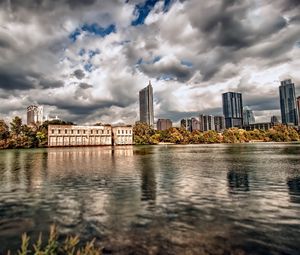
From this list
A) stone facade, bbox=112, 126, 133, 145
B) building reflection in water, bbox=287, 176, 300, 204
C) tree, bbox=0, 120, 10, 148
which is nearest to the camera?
building reflection in water, bbox=287, 176, 300, 204

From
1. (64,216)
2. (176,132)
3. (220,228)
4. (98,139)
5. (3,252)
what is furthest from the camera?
(176,132)

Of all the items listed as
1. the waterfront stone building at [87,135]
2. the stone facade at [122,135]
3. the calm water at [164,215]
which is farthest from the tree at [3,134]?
the calm water at [164,215]

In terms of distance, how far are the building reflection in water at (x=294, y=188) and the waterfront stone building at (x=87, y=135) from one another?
459ft

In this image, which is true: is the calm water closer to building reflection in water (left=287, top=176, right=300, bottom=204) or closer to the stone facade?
building reflection in water (left=287, top=176, right=300, bottom=204)

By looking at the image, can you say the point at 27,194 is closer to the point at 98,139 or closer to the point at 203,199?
the point at 203,199

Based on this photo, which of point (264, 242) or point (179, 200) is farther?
point (179, 200)

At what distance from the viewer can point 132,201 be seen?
49.2ft

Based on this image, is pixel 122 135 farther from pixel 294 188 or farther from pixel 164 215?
pixel 164 215

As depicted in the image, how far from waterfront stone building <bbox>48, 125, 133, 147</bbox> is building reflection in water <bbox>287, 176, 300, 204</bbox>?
459 feet

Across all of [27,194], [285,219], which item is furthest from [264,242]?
[27,194]

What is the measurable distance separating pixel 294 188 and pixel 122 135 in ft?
508

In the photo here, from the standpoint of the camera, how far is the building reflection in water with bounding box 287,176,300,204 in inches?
595

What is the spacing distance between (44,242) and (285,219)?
36.4 feet

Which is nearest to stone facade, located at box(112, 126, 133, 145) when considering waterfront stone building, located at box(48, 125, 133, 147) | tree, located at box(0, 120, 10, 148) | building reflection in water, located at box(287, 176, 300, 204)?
waterfront stone building, located at box(48, 125, 133, 147)
